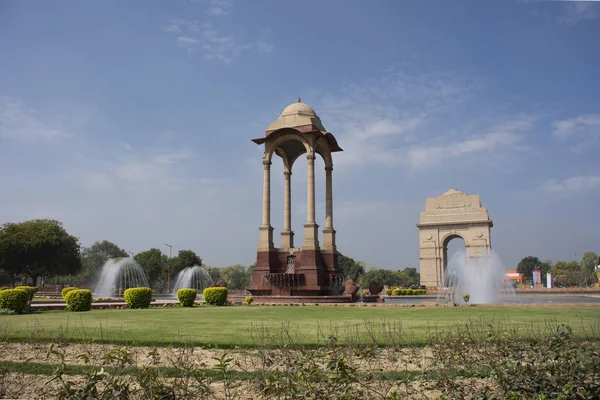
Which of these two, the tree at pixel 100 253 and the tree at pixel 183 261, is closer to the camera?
the tree at pixel 183 261

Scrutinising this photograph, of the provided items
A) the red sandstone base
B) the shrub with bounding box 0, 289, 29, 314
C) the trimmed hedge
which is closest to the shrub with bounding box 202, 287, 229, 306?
the red sandstone base

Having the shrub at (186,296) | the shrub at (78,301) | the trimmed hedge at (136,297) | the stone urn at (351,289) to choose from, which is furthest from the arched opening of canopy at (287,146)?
the shrub at (78,301)

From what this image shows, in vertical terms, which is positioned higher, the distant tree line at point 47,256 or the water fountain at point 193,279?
the distant tree line at point 47,256

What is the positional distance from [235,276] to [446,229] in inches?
2232

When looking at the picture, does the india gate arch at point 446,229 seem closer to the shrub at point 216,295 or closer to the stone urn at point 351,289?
the stone urn at point 351,289

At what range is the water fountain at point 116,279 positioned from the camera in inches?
1909

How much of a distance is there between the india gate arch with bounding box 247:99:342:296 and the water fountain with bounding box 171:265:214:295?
126 ft

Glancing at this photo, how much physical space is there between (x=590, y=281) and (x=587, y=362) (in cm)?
11023

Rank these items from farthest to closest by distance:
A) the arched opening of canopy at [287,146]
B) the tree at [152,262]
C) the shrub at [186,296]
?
the tree at [152,262]
the arched opening of canopy at [287,146]
the shrub at [186,296]

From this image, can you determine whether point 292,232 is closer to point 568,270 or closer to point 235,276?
point 235,276

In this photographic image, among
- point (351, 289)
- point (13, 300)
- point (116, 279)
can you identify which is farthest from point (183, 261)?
point (13, 300)

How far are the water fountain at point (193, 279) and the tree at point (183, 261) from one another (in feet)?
2.85

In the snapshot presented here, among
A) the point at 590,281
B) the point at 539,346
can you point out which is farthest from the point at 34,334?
the point at 590,281

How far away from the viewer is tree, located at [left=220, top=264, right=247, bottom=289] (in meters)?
104
